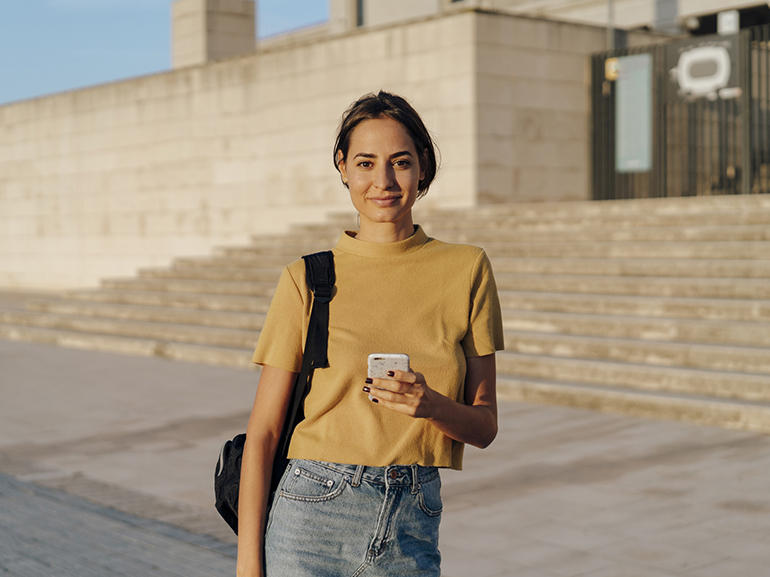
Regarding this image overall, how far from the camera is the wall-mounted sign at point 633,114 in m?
15.7

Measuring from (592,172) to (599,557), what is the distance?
42.4 ft

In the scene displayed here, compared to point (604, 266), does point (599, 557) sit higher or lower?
lower

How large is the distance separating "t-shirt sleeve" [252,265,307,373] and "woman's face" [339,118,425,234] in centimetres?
22

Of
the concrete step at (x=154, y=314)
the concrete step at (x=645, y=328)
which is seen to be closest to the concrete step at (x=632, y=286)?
the concrete step at (x=645, y=328)

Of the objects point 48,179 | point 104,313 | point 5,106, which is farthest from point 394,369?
point 5,106

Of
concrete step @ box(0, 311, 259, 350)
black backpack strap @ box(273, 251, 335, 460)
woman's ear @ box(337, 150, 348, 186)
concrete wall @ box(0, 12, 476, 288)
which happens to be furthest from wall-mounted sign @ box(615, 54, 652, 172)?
black backpack strap @ box(273, 251, 335, 460)

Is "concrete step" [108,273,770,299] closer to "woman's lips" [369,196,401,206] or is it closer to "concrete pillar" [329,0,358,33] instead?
"woman's lips" [369,196,401,206]

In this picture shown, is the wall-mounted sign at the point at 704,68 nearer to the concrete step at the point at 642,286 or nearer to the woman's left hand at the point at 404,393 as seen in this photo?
the concrete step at the point at 642,286

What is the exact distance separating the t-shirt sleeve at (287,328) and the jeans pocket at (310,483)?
218 millimetres

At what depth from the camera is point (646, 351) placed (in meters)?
8.75

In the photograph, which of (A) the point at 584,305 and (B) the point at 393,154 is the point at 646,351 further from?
(B) the point at 393,154

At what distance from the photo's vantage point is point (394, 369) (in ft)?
5.98

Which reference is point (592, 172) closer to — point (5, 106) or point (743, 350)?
point (743, 350)

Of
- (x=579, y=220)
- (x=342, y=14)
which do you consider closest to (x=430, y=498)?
(x=579, y=220)
